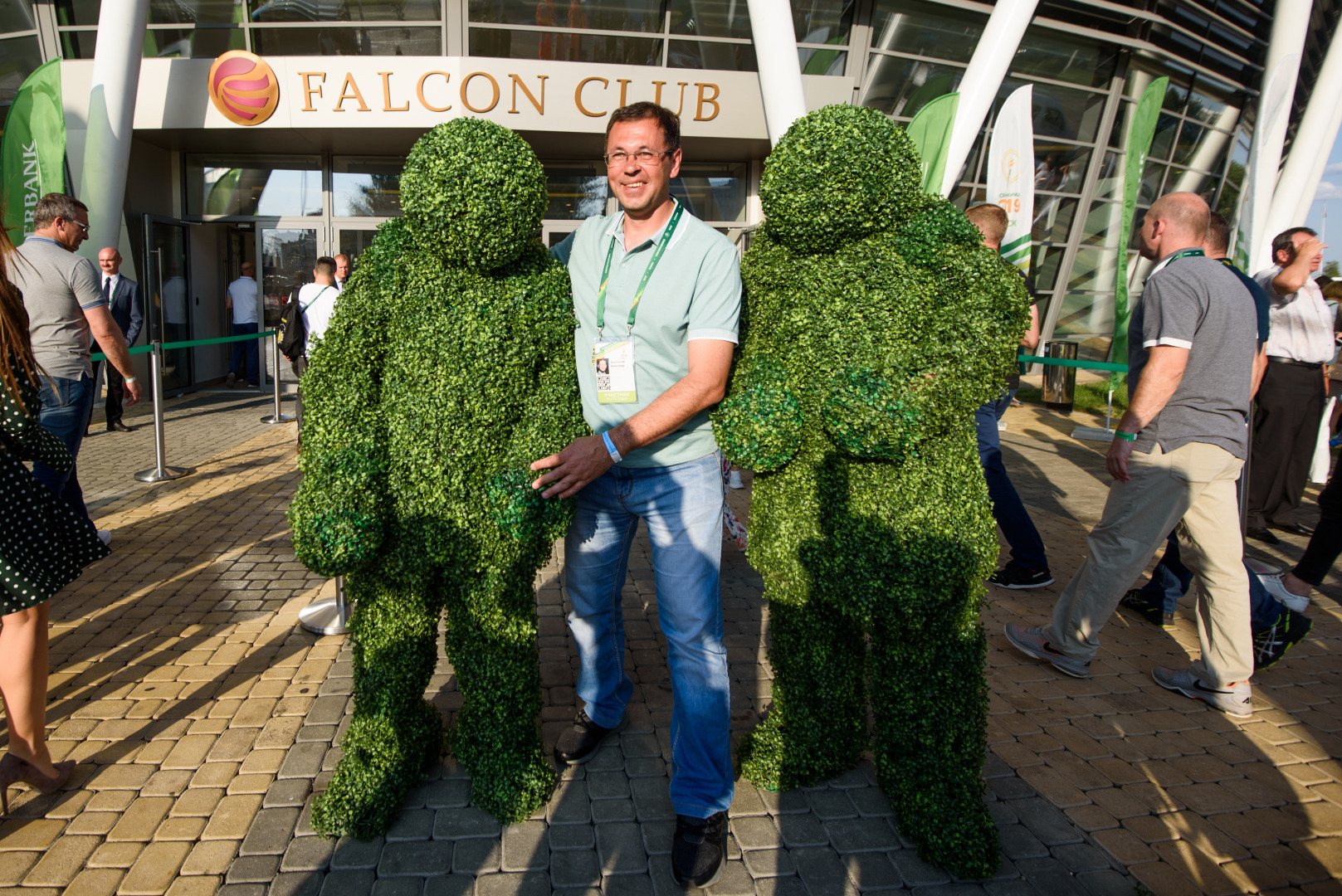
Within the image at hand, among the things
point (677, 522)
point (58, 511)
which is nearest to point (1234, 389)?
point (677, 522)

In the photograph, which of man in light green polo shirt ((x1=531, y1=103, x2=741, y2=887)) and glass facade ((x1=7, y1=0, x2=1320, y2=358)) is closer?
man in light green polo shirt ((x1=531, y1=103, x2=741, y2=887))

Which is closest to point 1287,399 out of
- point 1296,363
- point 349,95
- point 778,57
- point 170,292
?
point 1296,363

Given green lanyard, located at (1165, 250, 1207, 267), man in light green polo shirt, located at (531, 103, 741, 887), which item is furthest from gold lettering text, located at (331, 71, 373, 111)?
green lanyard, located at (1165, 250, 1207, 267)

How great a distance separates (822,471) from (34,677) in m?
2.66

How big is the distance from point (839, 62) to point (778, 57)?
12.4 ft

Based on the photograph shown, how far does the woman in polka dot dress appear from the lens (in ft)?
7.55

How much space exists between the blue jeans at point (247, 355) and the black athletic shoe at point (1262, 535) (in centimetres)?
1266

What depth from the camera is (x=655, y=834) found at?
8.05 ft

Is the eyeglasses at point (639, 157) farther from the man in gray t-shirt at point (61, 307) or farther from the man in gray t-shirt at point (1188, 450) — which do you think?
the man in gray t-shirt at point (61, 307)

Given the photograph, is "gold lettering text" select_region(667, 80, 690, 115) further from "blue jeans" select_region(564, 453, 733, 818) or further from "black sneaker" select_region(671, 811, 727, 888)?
"black sneaker" select_region(671, 811, 727, 888)

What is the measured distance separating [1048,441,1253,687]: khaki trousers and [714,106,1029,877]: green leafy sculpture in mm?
1313

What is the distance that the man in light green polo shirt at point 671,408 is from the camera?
88.4 inches

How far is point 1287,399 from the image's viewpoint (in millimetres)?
5762

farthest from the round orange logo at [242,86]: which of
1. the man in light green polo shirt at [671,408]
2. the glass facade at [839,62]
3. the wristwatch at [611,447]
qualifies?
the wristwatch at [611,447]
